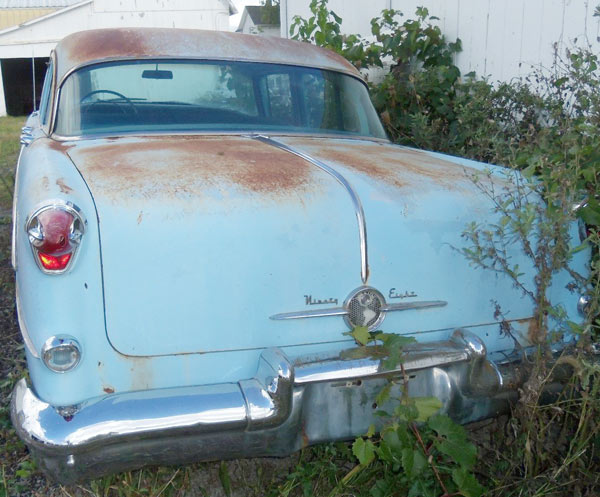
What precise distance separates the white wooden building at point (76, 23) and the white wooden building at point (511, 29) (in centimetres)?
1422

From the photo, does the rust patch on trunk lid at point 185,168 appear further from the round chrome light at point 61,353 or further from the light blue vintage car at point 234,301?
the round chrome light at point 61,353

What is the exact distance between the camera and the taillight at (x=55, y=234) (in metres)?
1.96

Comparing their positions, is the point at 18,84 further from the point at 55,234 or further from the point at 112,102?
the point at 55,234

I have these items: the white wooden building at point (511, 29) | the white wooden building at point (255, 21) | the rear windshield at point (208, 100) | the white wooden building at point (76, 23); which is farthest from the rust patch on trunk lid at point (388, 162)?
the white wooden building at point (255, 21)

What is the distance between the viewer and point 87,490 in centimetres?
229

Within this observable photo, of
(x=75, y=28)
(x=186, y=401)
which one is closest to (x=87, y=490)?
(x=186, y=401)

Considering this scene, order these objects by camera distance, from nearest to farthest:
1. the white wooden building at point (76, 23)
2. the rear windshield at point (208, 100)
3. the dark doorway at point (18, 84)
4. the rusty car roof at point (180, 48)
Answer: the rear windshield at point (208, 100) → the rusty car roof at point (180, 48) → the white wooden building at point (76, 23) → the dark doorway at point (18, 84)

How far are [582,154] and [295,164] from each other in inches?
46.9

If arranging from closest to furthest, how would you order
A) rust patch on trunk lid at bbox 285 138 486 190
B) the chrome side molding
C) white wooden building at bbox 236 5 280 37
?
rust patch on trunk lid at bbox 285 138 486 190
the chrome side molding
white wooden building at bbox 236 5 280 37

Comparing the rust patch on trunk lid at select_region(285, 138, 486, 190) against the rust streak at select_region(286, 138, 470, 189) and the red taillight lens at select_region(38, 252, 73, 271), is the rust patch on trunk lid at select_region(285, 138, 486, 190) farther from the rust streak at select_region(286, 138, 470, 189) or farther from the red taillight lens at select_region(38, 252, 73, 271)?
the red taillight lens at select_region(38, 252, 73, 271)

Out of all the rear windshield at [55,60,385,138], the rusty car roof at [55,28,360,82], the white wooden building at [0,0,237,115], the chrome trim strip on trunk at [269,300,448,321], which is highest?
the white wooden building at [0,0,237,115]

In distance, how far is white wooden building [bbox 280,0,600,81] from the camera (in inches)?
168

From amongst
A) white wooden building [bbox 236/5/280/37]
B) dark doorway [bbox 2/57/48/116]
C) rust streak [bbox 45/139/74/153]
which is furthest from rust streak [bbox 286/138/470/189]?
dark doorway [bbox 2/57/48/116]

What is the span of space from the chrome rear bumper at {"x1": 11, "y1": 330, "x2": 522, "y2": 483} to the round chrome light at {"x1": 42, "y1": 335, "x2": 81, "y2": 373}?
0.41 feet
